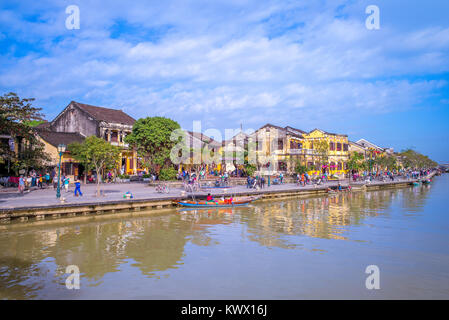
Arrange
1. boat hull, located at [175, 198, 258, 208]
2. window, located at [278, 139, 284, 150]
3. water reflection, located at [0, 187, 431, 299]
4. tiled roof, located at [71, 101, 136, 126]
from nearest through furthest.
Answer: water reflection, located at [0, 187, 431, 299] < boat hull, located at [175, 198, 258, 208] < tiled roof, located at [71, 101, 136, 126] < window, located at [278, 139, 284, 150]

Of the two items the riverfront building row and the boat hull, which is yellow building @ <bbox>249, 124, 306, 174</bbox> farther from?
the boat hull

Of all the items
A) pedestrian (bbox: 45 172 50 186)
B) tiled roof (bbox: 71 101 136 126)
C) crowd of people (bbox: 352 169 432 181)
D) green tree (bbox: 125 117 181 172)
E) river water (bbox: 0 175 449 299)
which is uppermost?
tiled roof (bbox: 71 101 136 126)

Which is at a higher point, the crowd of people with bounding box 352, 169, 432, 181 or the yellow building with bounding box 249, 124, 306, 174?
the yellow building with bounding box 249, 124, 306, 174

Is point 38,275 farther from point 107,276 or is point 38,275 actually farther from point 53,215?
point 53,215

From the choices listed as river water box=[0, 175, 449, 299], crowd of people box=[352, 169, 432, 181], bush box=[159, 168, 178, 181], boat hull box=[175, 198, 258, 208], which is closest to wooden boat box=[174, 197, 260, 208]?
boat hull box=[175, 198, 258, 208]

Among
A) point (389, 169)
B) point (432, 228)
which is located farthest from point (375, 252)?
point (389, 169)

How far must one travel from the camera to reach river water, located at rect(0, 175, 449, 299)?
32.1 feet

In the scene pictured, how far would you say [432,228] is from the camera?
63.1 feet

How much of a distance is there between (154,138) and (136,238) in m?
19.4

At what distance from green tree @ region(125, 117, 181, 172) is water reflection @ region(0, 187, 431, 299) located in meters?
11.9

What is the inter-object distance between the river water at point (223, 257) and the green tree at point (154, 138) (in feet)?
44.3

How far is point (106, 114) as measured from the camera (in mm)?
47594

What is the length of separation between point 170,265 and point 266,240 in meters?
5.50

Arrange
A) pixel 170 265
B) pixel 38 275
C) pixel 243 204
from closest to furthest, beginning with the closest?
pixel 38 275
pixel 170 265
pixel 243 204
